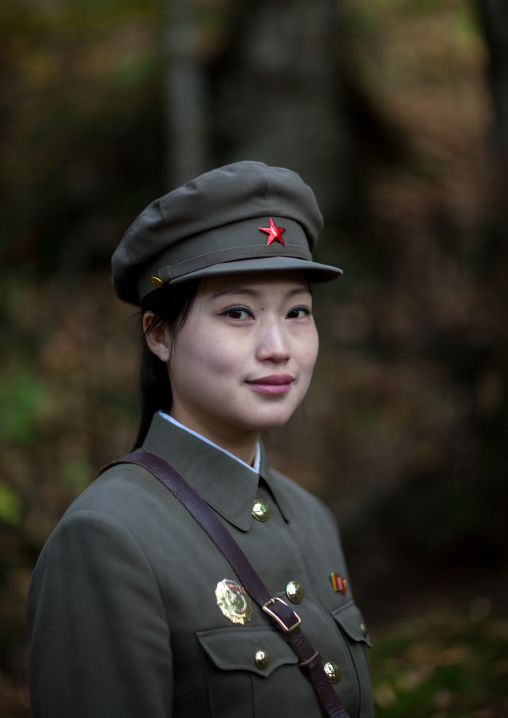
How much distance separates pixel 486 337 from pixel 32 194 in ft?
14.3

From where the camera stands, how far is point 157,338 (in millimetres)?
2096

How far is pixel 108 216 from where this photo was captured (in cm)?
706

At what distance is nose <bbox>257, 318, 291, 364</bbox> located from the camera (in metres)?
1.89

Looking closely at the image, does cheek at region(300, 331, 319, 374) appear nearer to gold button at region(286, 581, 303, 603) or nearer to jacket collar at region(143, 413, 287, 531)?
jacket collar at region(143, 413, 287, 531)

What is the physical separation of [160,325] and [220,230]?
316 millimetres

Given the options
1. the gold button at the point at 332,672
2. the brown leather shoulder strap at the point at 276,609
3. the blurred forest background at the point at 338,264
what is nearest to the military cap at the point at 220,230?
the brown leather shoulder strap at the point at 276,609

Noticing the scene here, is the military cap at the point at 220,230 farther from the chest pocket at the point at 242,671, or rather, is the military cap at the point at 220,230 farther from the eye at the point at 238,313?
the chest pocket at the point at 242,671

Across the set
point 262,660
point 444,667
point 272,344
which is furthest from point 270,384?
point 444,667

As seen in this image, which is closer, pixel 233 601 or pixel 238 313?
pixel 233 601

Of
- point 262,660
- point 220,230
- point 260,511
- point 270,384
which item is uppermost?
point 220,230

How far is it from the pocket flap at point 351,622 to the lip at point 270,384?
64 cm

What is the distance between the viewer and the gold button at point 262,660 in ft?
5.75

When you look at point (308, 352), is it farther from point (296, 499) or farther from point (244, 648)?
point (244, 648)

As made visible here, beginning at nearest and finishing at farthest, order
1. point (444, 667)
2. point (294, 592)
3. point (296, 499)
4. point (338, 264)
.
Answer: point (294, 592)
point (296, 499)
point (444, 667)
point (338, 264)
